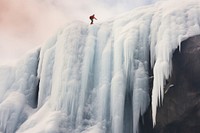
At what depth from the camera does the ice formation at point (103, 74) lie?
15328 mm

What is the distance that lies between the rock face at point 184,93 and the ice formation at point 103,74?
430 millimetres

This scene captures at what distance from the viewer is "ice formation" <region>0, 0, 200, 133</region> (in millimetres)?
15328

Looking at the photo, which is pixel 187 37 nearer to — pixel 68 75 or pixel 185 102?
pixel 185 102

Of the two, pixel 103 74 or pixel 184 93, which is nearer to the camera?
A: pixel 184 93

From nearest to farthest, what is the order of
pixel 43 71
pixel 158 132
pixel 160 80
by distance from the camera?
1. pixel 160 80
2. pixel 158 132
3. pixel 43 71

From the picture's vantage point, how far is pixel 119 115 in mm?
15078

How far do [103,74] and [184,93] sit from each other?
3179 millimetres

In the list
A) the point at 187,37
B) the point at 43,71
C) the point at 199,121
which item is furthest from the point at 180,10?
the point at 43,71

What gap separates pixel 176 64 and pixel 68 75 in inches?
168

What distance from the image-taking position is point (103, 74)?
53.0 ft

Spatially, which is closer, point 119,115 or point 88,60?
point 119,115

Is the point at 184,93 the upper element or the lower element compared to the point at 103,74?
lower

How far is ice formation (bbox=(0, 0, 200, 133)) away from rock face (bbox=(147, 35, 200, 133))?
1.41ft

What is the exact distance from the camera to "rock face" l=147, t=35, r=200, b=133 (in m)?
15.2
